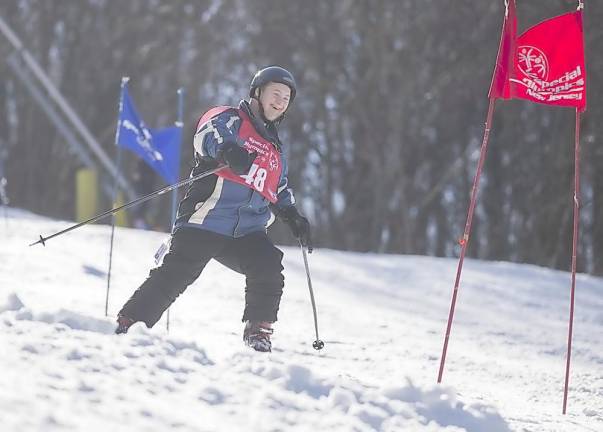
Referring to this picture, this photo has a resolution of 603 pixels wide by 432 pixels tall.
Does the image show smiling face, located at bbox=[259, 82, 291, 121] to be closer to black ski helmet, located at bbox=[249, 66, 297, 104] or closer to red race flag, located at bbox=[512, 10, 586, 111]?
black ski helmet, located at bbox=[249, 66, 297, 104]

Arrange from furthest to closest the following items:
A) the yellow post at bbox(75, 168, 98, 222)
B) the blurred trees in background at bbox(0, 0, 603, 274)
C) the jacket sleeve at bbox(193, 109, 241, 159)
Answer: the blurred trees in background at bbox(0, 0, 603, 274) < the yellow post at bbox(75, 168, 98, 222) < the jacket sleeve at bbox(193, 109, 241, 159)

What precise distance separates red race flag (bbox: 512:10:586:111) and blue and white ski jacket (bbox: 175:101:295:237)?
1324mm

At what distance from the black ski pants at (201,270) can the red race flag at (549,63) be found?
1493 mm

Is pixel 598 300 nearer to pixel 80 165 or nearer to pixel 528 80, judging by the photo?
pixel 528 80

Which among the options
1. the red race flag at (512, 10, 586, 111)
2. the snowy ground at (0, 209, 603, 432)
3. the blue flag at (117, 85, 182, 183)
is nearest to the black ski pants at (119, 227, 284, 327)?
the snowy ground at (0, 209, 603, 432)

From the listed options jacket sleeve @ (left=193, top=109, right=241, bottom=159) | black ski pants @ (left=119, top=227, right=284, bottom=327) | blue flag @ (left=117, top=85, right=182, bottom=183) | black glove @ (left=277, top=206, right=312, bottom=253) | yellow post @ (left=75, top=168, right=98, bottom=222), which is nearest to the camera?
black ski pants @ (left=119, top=227, right=284, bottom=327)

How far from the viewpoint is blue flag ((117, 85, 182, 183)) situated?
236 inches

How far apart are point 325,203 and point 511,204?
16.6ft

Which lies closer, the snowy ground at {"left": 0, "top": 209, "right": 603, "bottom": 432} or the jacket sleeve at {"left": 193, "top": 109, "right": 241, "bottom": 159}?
the snowy ground at {"left": 0, "top": 209, "right": 603, "bottom": 432}

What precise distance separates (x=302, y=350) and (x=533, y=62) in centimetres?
206

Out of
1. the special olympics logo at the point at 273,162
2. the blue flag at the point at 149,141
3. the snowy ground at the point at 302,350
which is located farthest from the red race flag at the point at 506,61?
the blue flag at the point at 149,141

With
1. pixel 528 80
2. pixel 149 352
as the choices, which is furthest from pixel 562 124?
pixel 149 352

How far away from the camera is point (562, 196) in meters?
15.6

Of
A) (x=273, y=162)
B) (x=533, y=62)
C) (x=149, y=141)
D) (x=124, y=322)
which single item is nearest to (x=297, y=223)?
(x=273, y=162)
